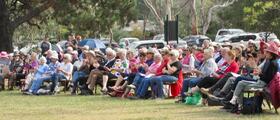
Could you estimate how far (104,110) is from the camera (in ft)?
39.5

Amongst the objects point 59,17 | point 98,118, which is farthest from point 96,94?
point 59,17

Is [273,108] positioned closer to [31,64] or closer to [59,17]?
[31,64]

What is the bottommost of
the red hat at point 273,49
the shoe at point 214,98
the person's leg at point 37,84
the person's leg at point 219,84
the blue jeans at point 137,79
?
the person's leg at point 37,84

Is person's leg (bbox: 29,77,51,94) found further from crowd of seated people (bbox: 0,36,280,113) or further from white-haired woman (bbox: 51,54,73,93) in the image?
white-haired woman (bbox: 51,54,73,93)

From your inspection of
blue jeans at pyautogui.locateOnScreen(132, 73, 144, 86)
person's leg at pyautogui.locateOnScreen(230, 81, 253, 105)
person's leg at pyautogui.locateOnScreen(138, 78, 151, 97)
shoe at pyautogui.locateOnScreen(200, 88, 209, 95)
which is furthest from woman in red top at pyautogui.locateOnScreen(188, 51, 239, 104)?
blue jeans at pyautogui.locateOnScreen(132, 73, 144, 86)

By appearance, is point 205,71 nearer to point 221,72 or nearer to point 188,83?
point 188,83

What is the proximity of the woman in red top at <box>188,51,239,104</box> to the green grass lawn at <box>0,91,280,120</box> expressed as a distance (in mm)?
539

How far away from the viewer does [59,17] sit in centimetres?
2906

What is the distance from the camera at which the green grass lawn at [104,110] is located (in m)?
10.7

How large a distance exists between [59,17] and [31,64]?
1073cm

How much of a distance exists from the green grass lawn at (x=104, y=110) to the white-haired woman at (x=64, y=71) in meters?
1.83

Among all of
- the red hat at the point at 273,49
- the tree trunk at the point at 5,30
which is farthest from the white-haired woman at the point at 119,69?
the tree trunk at the point at 5,30

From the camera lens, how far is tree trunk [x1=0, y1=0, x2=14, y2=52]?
27609 millimetres

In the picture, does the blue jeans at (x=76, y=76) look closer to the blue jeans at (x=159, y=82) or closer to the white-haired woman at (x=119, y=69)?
the white-haired woman at (x=119, y=69)
